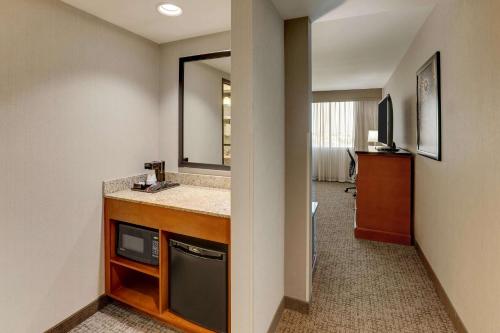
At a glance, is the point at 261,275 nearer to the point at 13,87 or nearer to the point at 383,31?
the point at 13,87

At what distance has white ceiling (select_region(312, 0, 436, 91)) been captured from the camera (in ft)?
6.64

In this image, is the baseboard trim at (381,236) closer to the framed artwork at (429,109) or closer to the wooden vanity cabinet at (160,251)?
the framed artwork at (429,109)

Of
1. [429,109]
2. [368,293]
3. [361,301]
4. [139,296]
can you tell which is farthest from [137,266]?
[429,109]

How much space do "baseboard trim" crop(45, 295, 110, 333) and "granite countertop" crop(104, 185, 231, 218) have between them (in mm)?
795

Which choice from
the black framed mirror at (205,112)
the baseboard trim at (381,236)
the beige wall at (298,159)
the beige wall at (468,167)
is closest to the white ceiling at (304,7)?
the beige wall at (298,159)

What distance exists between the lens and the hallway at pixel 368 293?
192 centimetres

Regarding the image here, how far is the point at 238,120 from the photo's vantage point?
146 cm

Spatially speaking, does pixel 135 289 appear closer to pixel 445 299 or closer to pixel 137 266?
pixel 137 266

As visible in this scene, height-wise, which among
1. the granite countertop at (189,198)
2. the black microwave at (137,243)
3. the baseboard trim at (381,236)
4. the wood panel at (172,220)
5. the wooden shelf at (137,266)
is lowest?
the baseboard trim at (381,236)

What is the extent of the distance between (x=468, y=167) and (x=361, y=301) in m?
1.26

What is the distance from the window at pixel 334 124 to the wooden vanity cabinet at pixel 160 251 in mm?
6484

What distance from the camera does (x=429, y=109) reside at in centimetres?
254

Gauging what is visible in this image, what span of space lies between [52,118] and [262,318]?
1.80 m

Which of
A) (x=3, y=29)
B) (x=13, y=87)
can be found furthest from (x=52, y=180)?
(x=3, y=29)
